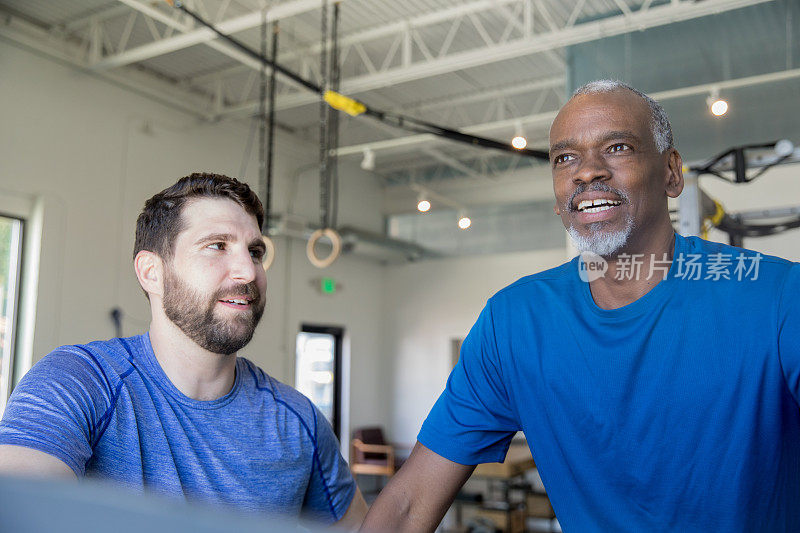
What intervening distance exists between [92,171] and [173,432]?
634 cm

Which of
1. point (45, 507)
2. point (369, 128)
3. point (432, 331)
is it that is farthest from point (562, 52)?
Result: point (45, 507)

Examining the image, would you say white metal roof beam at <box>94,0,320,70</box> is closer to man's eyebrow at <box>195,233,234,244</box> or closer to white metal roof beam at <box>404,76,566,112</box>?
white metal roof beam at <box>404,76,566,112</box>

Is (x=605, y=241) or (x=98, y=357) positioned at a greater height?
(x=605, y=241)

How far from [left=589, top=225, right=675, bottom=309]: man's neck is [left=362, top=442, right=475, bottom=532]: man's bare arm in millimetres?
400

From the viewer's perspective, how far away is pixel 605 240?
1206 mm

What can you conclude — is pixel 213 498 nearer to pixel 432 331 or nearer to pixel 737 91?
pixel 737 91

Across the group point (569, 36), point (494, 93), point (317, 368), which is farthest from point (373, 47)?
point (317, 368)

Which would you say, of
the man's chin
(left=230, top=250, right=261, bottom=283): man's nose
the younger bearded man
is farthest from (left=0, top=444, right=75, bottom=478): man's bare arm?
the man's chin

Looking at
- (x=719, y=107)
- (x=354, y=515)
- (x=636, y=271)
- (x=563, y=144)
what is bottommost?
(x=354, y=515)

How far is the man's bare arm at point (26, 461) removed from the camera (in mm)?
1034

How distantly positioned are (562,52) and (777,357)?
660cm

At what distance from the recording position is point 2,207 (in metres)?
6.33

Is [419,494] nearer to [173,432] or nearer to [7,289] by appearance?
[173,432]

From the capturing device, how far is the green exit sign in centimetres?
999
